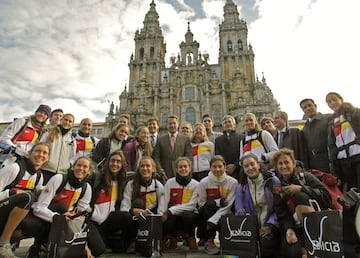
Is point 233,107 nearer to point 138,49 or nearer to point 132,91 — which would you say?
point 132,91

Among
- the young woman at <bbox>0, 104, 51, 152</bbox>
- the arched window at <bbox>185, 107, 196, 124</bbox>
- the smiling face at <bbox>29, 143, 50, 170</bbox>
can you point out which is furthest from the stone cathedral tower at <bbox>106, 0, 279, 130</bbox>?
the smiling face at <bbox>29, 143, 50, 170</bbox>

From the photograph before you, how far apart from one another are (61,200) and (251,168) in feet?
10.7

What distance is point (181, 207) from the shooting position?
4484 millimetres

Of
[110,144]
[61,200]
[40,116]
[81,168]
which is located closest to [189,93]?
[110,144]

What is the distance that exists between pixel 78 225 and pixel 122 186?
1.32 m

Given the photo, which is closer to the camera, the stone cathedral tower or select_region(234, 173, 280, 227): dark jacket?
select_region(234, 173, 280, 227): dark jacket

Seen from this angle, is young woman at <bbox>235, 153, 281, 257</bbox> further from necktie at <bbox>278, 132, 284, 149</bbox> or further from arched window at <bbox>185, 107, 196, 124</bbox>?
arched window at <bbox>185, 107, 196, 124</bbox>

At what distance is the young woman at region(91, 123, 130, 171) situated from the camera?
5504mm

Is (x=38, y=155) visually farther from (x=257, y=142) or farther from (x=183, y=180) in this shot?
(x=257, y=142)

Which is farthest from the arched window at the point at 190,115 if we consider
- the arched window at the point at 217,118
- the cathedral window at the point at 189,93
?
the arched window at the point at 217,118

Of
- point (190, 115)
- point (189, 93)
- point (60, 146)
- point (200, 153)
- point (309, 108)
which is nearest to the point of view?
point (60, 146)

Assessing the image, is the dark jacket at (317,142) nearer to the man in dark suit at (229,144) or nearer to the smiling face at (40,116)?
the man in dark suit at (229,144)

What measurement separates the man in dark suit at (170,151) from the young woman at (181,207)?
104 cm

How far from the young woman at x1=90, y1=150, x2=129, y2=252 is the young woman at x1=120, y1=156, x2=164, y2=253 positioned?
6.0 inches
